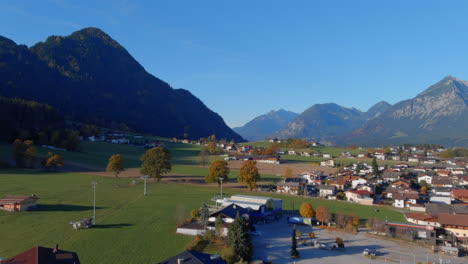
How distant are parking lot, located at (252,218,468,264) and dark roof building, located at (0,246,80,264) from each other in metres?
13.1

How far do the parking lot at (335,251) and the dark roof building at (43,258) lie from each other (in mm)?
13133

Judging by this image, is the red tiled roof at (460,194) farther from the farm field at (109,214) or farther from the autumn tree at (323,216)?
the autumn tree at (323,216)

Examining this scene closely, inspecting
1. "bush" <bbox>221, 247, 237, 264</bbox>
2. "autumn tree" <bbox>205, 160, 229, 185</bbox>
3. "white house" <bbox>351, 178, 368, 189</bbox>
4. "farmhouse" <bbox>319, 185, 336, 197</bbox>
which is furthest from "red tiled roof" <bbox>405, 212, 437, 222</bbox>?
"autumn tree" <bbox>205, 160, 229, 185</bbox>

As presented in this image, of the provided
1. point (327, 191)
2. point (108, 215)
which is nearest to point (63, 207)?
point (108, 215)

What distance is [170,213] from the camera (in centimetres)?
3606

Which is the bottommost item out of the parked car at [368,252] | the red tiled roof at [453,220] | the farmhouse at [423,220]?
the parked car at [368,252]

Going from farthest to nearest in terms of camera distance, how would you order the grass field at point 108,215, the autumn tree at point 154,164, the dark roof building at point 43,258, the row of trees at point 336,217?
the autumn tree at point 154,164, the row of trees at point 336,217, the grass field at point 108,215, the dark roof building at point 43,258

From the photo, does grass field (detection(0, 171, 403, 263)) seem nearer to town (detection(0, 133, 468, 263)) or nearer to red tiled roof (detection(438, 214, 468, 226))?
town (detection(0, 133, 468, 263))

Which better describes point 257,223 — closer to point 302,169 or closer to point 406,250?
point 406,250

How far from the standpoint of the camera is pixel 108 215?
33.9 m

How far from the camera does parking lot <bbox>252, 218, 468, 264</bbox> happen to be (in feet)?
88.3

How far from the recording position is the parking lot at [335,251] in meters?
26.9

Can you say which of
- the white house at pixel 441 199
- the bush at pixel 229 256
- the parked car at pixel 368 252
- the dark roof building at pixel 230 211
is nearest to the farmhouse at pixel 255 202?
the dark roof building at pixel 230 211

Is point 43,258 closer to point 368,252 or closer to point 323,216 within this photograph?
point 368,252
